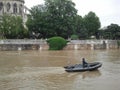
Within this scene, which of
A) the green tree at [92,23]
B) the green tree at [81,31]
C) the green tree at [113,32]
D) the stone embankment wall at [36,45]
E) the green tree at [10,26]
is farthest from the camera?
the green tree at [92,23]

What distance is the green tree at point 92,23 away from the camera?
358ft

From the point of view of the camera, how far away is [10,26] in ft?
274

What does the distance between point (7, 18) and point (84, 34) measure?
1055 inches

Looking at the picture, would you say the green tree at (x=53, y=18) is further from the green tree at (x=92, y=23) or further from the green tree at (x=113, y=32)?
the green tree at (x=92, y=23)

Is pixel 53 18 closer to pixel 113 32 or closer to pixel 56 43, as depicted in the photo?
pixel 56 43

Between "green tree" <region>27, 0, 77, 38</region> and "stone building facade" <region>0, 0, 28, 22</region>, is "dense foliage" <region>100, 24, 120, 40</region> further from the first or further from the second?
"stone building facade" <region>0, 0, 28, 22</region>

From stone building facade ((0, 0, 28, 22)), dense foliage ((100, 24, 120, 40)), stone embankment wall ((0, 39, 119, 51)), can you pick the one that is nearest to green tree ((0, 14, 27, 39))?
stone embankment wall ((0, 39, 119, 51))

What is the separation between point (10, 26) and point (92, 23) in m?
33.0

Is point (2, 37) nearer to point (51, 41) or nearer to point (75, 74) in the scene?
point (51, 41)

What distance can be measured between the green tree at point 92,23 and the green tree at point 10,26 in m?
29.1

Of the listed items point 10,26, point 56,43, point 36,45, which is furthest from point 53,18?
point 10,26

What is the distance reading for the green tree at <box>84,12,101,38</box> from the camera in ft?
358

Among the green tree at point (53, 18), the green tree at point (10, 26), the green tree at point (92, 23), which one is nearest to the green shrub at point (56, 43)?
the green tree at point (53, 18)

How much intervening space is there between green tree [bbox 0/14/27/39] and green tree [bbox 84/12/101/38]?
1146 inches
